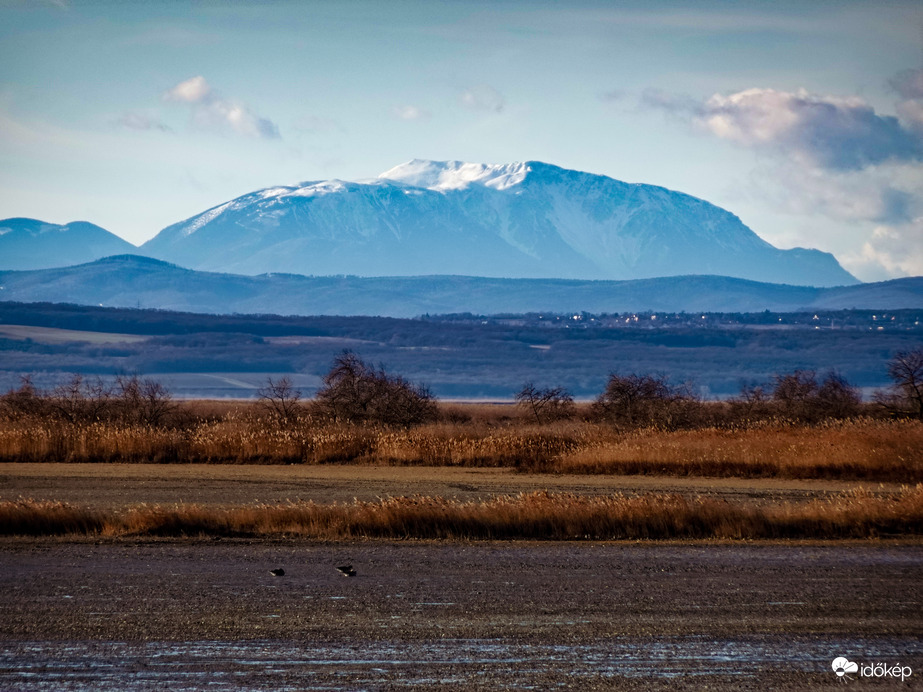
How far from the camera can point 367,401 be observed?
48.0m

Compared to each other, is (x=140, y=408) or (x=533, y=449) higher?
(x=140, y=408)

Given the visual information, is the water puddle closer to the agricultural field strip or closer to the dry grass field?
the agricultural field strip

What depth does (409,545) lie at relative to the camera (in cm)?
1748

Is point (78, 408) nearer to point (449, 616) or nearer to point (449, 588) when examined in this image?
point (449, 588)

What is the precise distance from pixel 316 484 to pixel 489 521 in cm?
1023

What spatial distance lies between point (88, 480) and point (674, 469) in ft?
54.3

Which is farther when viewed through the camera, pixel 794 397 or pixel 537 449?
pixel 794 397

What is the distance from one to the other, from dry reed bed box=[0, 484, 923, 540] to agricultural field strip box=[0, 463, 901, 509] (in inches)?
158

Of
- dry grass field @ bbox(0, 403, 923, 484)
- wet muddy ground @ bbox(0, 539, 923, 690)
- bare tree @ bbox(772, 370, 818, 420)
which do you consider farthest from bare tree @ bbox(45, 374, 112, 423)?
bare tree @ bbox(772, 370, 818, 420)

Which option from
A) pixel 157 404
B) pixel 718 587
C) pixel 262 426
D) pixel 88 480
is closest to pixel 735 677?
pixel 718 587

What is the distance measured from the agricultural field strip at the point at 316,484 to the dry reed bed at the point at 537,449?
103 cm

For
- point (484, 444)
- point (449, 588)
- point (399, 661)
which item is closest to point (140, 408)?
point (484, 444)

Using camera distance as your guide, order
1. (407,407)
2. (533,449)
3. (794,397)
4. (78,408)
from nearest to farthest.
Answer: (533,449), (78,408), (407,407), (794,397)

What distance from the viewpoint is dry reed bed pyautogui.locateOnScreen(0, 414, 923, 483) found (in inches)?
1247
